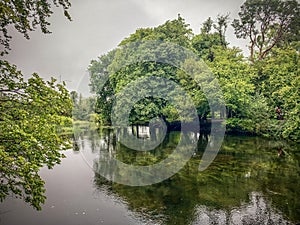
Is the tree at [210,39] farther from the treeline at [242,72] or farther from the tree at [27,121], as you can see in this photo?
the tree at [27,121]

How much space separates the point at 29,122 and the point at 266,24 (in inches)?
1237

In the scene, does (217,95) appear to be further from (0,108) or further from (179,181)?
(0,108)

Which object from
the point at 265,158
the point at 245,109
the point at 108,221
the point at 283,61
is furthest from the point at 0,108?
the point at 283,61

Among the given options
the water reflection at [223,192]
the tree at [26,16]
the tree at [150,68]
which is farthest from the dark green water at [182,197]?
the tree at [150,68]

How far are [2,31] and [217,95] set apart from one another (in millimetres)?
20425

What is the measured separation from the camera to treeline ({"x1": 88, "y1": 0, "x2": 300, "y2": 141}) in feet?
71.7

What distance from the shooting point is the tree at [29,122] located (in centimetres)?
428

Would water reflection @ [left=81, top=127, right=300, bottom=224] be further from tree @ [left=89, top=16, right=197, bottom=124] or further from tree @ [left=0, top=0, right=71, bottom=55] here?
tree @ [left=89, top=16, right=197, bottom=124]

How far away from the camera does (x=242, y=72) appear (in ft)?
79.9

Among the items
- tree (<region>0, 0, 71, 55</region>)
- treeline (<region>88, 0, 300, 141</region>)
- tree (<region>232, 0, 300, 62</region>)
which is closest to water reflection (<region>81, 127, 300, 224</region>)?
tree (<region>0, 0, 71, 55</region>)

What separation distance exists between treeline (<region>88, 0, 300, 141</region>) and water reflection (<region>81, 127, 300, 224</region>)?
7.30 meters

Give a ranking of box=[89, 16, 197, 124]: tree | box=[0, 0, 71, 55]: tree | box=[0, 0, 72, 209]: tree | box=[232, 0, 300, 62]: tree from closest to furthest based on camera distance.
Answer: box=[0, 0, 72, 209]: tree
box=[0, 0, 71, 55]: tree
box=[89, 16, 197, 124]: tree
box=[232, 0, 300, 62]: tree

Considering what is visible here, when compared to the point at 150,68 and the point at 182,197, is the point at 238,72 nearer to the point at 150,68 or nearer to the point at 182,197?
the point at 150,68

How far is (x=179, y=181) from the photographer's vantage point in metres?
10.2
